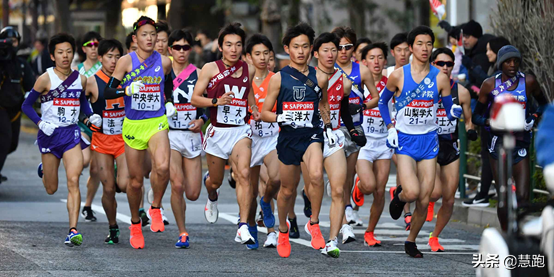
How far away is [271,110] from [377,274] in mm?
1973

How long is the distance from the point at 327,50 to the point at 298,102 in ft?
2.16

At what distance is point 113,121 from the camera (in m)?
10.5

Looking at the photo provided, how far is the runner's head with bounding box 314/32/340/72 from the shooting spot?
9.30 m

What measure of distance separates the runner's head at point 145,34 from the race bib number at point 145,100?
0.41 meters

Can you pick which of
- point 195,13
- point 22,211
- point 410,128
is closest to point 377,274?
point 410,128

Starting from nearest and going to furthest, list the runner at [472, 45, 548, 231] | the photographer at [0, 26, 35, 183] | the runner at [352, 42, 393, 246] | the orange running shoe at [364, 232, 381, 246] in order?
the runner at [472, 45, 548, 231] < the orange running shoe at [364, 232, 381, 246] < the runner at [352, 42, 393, 246] < the photographer at [0, 26, 35, 183]

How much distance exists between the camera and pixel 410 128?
942 centimetres

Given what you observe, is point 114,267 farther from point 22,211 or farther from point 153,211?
point 22,211

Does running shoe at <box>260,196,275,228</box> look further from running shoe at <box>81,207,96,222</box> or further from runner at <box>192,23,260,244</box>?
running shoe at <box>81,207,96,222</box>

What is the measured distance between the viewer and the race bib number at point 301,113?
9008 mm

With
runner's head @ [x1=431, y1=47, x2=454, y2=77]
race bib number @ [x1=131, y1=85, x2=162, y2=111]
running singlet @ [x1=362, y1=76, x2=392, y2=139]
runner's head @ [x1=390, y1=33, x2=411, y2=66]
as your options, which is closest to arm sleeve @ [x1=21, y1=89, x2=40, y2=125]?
race bib number @ [x1=131, y1=85, x2=162, y2=111]

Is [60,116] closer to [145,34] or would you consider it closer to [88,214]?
[145,34]

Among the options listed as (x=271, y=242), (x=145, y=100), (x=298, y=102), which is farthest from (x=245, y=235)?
(x=145, y=100)

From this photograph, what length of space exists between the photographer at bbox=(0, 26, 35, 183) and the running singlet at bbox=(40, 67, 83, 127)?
156 inches
